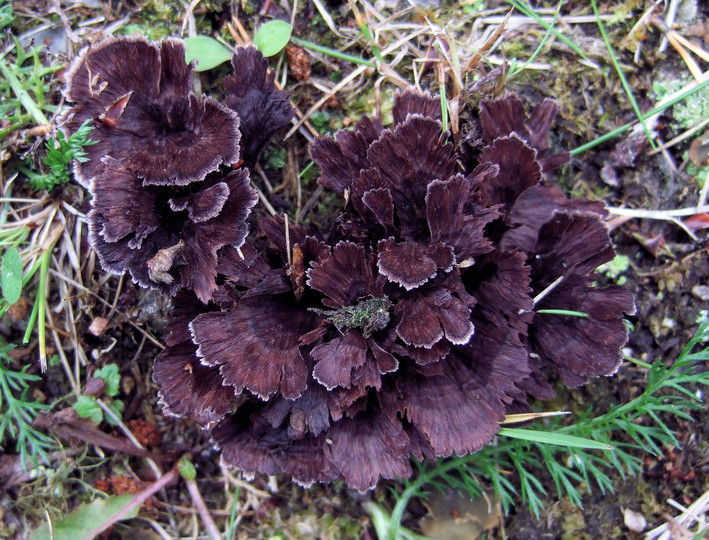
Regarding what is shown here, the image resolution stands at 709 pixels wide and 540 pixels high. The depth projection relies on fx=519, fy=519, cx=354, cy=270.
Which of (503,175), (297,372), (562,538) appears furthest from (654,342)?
(297,372)

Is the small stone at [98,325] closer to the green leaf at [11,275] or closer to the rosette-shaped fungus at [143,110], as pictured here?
the green leaf at [11,275]

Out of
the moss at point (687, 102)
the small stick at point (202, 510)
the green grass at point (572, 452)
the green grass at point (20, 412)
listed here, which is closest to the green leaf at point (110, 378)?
the green grass at point (20, 412)

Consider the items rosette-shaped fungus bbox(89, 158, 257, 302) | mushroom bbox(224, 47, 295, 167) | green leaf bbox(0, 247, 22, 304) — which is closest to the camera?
rosette-shaped fungus bbox(89, 158, 257, 302)

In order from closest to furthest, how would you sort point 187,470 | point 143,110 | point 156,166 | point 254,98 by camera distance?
point 156,166 → point 143,110 → point 254,98 → point 187,470

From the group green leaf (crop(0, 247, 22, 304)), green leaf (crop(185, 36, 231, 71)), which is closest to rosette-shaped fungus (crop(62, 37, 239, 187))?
green leaf (crop(185, 36, 231, 71))

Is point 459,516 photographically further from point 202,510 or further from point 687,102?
point 687,102

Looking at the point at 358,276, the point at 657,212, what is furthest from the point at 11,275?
the point at 657,212

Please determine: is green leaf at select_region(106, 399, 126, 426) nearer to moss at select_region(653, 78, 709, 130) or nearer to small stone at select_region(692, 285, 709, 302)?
small stone at select_region(692, 285, 709, 302)
